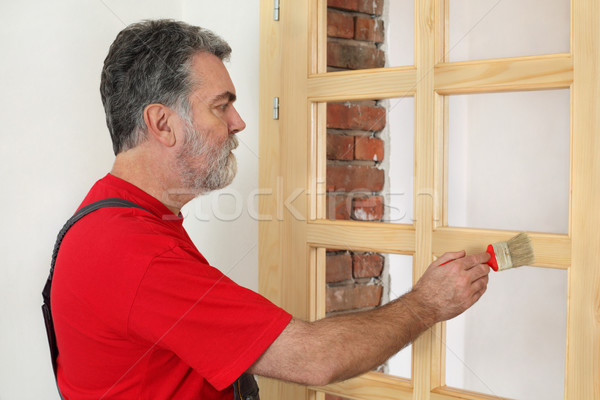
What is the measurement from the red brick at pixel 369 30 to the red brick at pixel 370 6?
27mm

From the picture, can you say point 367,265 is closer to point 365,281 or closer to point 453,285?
point 365,281

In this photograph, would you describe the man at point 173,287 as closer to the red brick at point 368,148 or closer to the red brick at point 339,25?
the red brick at point 339,25

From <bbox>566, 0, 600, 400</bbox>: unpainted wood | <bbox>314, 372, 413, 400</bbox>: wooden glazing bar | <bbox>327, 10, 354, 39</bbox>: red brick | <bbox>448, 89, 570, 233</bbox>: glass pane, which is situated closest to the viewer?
<bbox>566, 0, 600, 400</bbox>: unpainted wood

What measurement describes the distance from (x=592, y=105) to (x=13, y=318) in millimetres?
1277

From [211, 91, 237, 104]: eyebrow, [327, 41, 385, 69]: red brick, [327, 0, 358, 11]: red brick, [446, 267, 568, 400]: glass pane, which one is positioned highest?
[327, 0, 358, 11]: red brick

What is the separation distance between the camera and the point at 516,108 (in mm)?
2035

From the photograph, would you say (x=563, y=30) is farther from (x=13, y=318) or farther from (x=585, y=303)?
(x=13, y=318)

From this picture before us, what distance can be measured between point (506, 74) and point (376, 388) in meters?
0.72

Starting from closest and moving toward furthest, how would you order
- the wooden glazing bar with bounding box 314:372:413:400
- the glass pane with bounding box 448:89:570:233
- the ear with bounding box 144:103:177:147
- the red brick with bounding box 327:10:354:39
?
1. the ear with bounding box 144:103:177:147
2. the wooden glazing bar with bounding box 314:372:413:400
3. the red brick with bounding box 327:10:354:39
4. the glass pane with bounding box 448:89:570:233

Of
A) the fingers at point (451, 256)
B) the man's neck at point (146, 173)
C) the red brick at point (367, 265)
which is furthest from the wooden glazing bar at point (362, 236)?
the red brick at point (367, 265)

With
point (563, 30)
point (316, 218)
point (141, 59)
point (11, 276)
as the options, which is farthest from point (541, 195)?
point (11, 276)

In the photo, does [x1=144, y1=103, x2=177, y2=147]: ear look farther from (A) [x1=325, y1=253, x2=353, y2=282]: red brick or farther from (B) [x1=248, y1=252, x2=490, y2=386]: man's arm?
(A) [x1=325, y1=253, x2=353, y2=282]: red brick

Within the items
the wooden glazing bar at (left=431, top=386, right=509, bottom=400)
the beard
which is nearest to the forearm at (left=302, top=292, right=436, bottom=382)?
the wooden glazing bar at (left=431, top=386, right=509, bottom=400)

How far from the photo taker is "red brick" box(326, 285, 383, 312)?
6.10 ft
